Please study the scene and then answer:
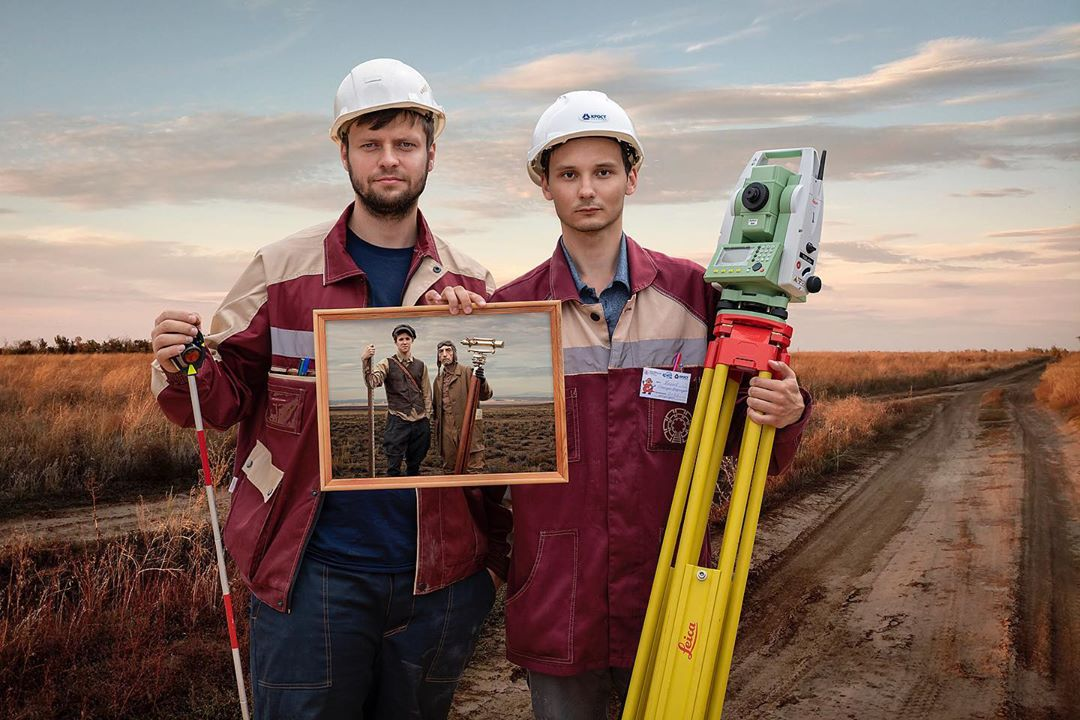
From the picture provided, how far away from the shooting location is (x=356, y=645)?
11.6 feet

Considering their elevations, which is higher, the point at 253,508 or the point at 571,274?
the point at 571,274

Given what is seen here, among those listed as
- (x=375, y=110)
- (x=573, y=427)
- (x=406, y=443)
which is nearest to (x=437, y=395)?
(x=406, y=443)

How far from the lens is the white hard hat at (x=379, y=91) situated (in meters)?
3.52

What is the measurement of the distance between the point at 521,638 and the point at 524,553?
354 mm

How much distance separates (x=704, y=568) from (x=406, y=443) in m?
1.25

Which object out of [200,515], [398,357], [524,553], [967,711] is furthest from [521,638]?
[200,515]

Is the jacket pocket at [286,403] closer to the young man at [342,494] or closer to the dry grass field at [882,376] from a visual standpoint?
the young man at [342,494]

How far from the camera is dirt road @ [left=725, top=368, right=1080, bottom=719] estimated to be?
6156 millimetres

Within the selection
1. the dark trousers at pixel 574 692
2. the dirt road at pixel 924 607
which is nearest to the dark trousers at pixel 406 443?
the dark trousers at pixel 574 692

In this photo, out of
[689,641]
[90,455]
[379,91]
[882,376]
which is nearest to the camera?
[689,641]

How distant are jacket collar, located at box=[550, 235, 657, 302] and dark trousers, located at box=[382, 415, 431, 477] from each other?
75 cm

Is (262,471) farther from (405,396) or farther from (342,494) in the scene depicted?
(405,396)

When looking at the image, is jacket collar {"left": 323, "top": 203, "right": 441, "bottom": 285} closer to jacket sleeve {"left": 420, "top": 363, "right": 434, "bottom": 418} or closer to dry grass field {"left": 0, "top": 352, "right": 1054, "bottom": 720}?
jacket sleeve {"left": 420, "top": 363, "right": 434, "bottom": 418}

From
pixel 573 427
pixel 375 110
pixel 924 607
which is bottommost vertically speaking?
pixel 924 607
